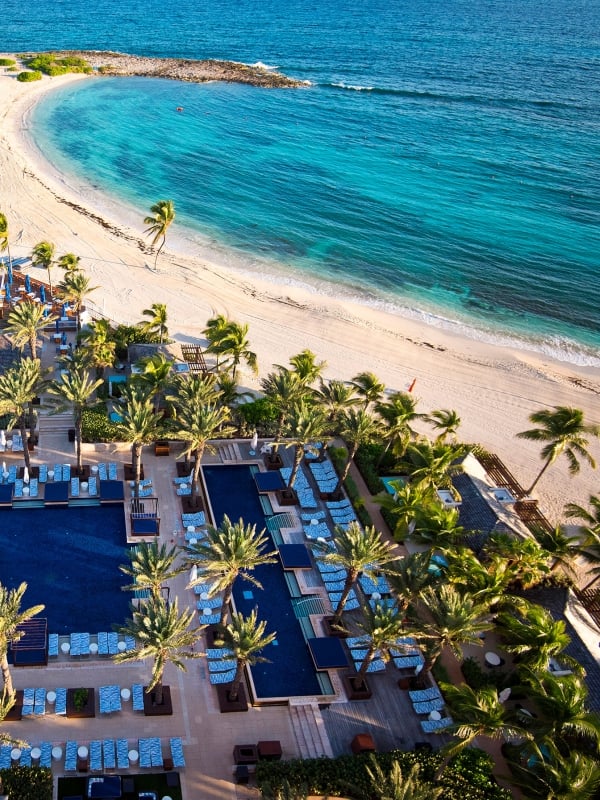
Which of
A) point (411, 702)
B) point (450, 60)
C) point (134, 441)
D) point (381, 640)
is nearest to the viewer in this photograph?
point (381, 640)

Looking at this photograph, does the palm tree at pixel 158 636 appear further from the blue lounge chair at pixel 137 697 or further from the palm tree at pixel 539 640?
the palm tree at pixel 539 640

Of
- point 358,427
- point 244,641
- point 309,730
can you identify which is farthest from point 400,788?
point 358,427

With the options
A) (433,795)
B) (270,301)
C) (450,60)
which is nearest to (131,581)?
(433,795)

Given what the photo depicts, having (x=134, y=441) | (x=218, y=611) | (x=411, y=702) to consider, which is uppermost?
(x=134, y=441)

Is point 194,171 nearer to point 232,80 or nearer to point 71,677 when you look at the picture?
point 232,80

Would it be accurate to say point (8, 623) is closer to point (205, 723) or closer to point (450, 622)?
point (205, 723)

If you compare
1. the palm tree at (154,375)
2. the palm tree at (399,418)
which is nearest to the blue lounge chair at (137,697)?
the palm tree at (154,375)

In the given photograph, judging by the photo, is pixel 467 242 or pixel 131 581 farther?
pixel 467 242

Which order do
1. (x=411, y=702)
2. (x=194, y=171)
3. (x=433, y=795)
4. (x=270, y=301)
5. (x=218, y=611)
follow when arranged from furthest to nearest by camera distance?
(x=194, y=171), (x=270, y=301), (x=218, y=611), (x=411, y=702), (x=433, y=795)
